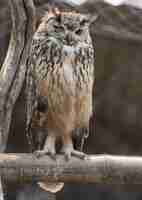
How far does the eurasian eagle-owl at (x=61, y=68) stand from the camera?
2.85 meters

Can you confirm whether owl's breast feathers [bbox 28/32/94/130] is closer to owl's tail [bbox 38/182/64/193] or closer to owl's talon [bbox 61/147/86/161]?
owl's talon [bbox 61/147/86/161]

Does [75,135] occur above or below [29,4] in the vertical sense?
below

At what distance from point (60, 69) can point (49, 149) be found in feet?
1.24

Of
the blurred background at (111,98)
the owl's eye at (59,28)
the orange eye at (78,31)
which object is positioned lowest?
the blurred background at (111,98)

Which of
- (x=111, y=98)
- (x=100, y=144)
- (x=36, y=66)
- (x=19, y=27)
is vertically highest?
(x=19, y=27)

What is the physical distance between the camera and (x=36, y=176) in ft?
8.29

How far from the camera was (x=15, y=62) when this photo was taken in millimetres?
2852

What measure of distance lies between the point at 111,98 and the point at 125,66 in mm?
296

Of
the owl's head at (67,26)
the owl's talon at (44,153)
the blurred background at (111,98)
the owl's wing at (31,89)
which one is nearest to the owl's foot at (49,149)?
the owl's talon at (44,153)

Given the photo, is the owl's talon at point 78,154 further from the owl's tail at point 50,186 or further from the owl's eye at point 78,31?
the owl's eye at point 78,31

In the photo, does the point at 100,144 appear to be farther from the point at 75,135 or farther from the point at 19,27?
the point at 19,27

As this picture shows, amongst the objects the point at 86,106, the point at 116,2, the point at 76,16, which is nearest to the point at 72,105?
the point at 86,106

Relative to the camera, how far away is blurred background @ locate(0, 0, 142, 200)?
15.4 feet

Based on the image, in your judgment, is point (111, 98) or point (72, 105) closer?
point (72, 105)
